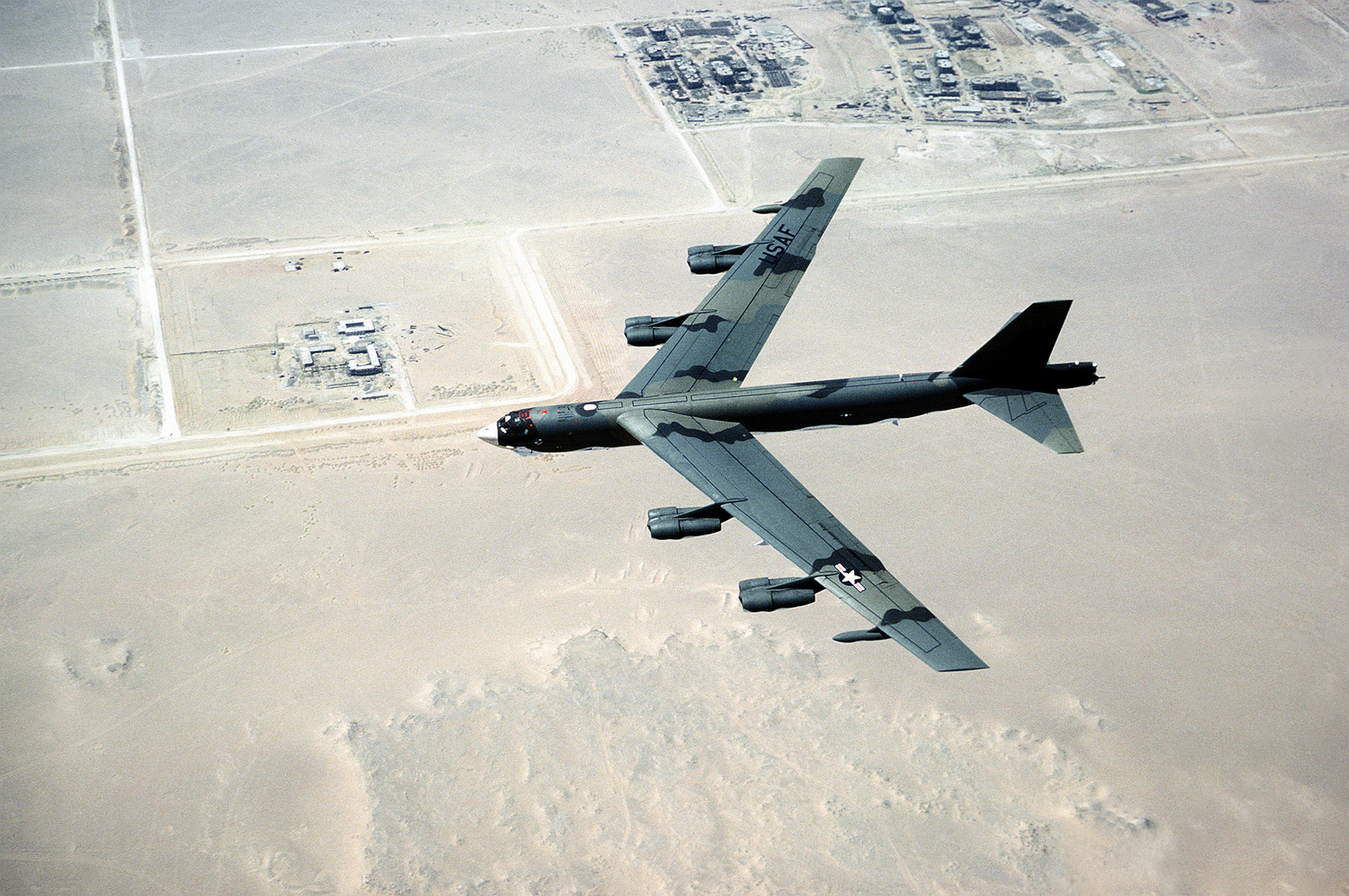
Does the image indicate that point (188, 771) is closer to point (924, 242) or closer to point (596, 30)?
point (924, 242)

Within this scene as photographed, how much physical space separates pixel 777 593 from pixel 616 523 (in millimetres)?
21236

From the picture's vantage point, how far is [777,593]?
60.8 metres

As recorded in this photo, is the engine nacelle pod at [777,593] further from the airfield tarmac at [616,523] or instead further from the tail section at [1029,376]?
the tail section at [1029,376]

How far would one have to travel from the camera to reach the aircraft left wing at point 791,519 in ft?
189

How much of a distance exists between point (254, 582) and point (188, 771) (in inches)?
515

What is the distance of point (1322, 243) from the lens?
347 ft

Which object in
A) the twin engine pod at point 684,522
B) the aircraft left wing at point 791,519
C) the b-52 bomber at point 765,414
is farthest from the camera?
the twin engine pod at point 684,522

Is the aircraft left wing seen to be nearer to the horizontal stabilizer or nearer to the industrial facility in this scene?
the horizontal stabilizer

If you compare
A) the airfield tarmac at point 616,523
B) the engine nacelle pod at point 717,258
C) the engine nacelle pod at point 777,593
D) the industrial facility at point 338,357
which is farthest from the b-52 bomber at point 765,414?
the industrial facility at point 338,357

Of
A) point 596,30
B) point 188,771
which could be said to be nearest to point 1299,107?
point 596,30

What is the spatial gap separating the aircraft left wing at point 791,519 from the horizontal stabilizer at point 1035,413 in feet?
37.6

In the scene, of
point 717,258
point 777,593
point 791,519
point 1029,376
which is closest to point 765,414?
point 791,519

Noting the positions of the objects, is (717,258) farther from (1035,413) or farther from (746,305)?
(1035,413)

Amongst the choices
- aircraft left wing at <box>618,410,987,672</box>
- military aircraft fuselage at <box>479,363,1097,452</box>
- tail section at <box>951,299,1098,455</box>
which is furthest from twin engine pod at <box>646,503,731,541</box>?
tail section at <box>951,299,1098,455</box>
